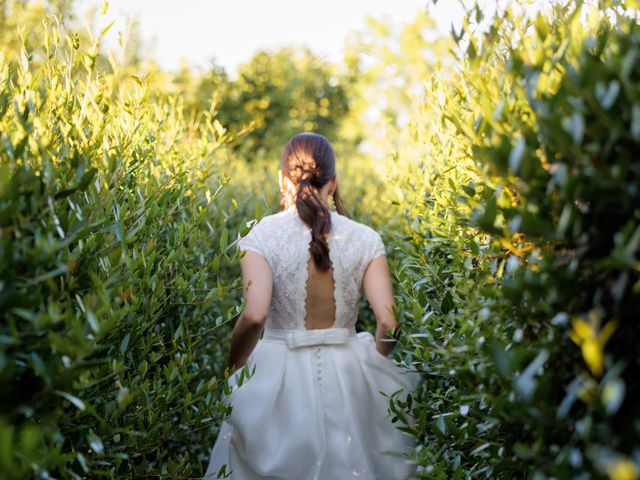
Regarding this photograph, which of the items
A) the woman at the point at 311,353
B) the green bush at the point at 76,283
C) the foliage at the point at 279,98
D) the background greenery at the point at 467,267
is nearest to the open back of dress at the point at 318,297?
the woman at the point at 311,353

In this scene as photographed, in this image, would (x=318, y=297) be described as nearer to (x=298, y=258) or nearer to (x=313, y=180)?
(x=298, y=258)

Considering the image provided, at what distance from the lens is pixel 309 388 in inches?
147

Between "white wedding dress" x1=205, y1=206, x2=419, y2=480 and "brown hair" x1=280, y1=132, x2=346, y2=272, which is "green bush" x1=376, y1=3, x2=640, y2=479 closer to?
"white wedding dress" x1=205, y1=206, x2=419, y2=480

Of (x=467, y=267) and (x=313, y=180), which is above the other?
(x=313, y=180)

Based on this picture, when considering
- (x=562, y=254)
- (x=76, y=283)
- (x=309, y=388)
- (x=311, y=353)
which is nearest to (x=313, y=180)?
(x=311, y=353)

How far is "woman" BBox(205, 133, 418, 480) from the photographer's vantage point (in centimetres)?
359

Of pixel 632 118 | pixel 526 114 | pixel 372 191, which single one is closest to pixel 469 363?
pixel 526 114

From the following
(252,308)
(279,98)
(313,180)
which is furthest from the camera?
(279,98)

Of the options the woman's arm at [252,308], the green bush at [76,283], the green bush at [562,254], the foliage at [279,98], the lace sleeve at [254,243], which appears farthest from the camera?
the foliage at [279,98]

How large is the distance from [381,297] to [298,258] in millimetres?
500

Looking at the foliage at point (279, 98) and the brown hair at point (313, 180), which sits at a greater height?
the foliage at point (279, 98)

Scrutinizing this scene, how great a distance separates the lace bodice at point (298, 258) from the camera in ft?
12.3

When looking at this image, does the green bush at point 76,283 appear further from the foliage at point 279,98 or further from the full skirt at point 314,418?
the foliage at point 279,98

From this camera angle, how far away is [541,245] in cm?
189
